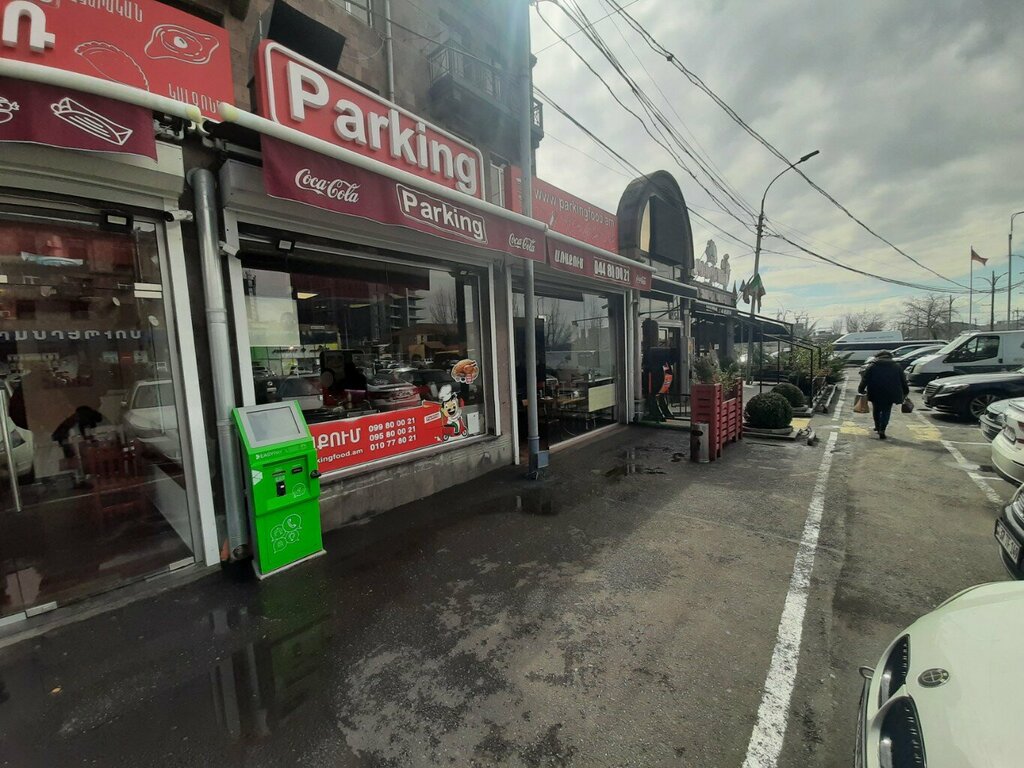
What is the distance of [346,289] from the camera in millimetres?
4957

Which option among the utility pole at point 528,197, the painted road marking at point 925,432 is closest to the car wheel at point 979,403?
the painted road marking at point 925,432

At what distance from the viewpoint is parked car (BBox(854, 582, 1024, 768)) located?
1.24 metres

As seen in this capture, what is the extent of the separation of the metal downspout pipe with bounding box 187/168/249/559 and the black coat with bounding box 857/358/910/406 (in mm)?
10004

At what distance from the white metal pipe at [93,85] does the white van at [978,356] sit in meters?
18.4

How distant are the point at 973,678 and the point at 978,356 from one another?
54.7ft

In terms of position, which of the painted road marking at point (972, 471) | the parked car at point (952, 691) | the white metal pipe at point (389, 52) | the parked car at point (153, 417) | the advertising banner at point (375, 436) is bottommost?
the painted road marking at point (972, 471)

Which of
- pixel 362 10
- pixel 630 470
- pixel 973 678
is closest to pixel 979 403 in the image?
pixel 630 470

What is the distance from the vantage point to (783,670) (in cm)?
244

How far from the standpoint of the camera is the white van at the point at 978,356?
11.9 meters

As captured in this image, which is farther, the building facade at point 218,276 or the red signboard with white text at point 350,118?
the red signboard with white text at point 350,118

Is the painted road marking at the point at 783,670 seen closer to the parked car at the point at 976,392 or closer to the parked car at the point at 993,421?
the parked car at the point at 993,421

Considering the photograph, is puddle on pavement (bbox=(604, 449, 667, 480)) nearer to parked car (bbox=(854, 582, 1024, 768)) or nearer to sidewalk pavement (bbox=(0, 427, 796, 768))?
sidewalk pavement (bbox=(0, 427, 796, 768))

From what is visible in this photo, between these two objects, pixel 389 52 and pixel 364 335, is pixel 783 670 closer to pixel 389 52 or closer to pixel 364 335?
pixel 364 335

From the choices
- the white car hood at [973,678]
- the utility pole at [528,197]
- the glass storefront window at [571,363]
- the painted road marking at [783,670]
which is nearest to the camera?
the white car hood at [973,678]
